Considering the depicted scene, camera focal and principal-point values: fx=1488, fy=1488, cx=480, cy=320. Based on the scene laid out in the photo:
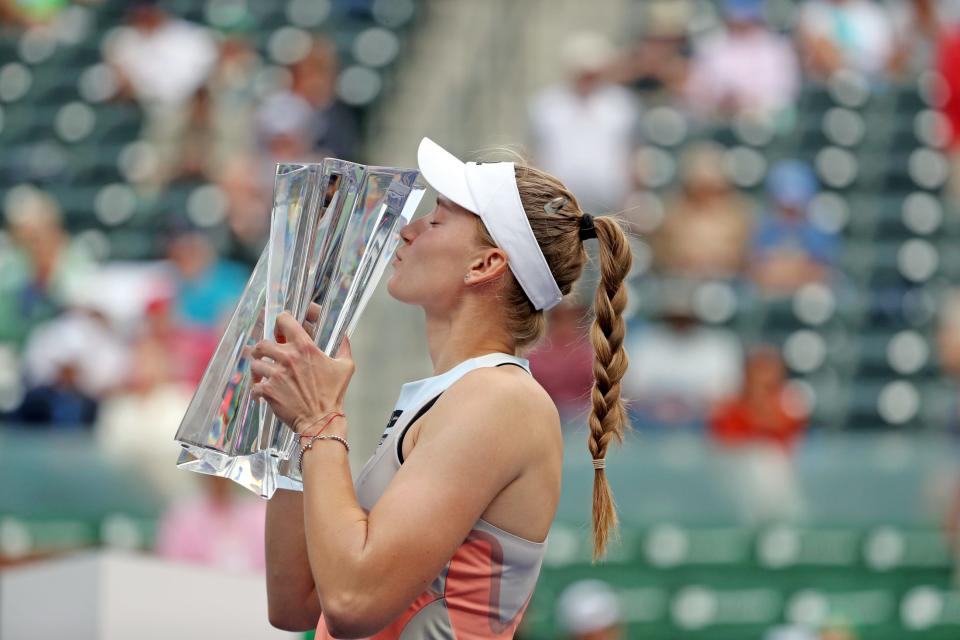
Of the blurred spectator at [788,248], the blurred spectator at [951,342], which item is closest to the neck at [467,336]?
the blurred spectator at [951,342]

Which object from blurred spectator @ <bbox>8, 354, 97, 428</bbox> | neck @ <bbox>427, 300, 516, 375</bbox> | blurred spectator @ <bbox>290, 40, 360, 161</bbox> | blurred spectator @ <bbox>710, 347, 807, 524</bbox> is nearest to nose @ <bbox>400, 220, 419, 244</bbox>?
neck @ <bbox>427, 300, 516, 375</bbox>

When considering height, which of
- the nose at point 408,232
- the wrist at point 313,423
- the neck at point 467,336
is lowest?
the wrist at point 313,423

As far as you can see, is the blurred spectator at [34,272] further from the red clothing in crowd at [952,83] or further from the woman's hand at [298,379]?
the woman's hand at [298,379]

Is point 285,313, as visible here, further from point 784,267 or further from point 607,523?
point 784,267

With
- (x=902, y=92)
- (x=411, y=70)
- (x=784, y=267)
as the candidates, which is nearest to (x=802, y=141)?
(x=902, y=92)

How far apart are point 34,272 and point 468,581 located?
6.48 metres

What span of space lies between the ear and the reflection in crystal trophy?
0.38 feet

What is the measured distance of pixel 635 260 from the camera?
697 cm

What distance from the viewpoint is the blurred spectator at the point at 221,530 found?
16.2 feet

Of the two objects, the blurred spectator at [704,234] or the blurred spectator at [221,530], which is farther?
the blurred spectator at [704,234]

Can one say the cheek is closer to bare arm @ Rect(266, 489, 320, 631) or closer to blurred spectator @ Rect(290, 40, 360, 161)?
bare arm @ Rect(266, 489, 320, 631)

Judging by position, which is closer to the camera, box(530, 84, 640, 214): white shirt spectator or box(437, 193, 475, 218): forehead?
box(437, 193, 475, 218): forehead

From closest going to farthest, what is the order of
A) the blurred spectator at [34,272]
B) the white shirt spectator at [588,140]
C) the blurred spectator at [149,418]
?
the blurred spectator at [149,418] → the blurred spectator at [34,272] → the white shirt spectator at [588,140]

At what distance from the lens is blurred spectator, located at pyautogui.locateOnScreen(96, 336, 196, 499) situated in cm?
580
